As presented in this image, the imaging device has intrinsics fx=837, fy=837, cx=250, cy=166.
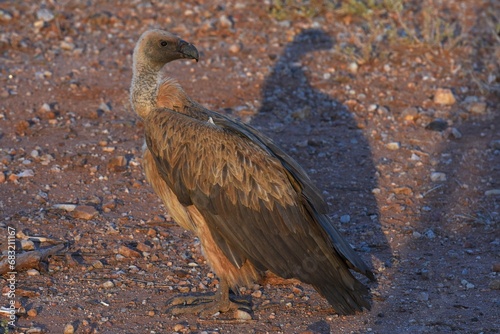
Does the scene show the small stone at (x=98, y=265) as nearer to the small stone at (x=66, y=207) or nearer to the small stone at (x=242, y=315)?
the small stone at (x=66, y=207)

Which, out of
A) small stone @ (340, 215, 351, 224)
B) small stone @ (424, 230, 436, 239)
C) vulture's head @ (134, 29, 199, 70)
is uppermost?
vulture's head @ (134, 29, 199, 70)

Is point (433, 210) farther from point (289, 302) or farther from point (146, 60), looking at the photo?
point (146, 60)

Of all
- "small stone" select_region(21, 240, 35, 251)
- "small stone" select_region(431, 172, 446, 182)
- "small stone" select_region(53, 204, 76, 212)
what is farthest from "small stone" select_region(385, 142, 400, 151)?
"small stone" select_region(21, 240, 35, 251)

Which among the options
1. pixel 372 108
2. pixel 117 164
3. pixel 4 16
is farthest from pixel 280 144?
pixel 4 16

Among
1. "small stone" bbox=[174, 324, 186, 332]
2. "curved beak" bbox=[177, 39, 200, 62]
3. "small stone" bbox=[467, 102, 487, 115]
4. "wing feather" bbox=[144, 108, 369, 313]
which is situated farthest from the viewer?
"small stone" bbox=[467, 102, 487, 115]

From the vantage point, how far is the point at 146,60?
5.93 meters

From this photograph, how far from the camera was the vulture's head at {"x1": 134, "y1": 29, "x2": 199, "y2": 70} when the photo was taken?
5934mm

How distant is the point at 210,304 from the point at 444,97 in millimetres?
Answer: 4290

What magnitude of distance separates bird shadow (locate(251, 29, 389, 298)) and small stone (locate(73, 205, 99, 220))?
74.7 inches

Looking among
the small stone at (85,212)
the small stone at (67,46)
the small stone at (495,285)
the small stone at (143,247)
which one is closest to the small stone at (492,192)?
the small stone at (495,285)

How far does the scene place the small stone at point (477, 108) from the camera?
8531mm

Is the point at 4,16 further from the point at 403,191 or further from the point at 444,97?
the point at 403,191

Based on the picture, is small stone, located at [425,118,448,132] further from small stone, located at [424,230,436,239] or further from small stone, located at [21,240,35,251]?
small stone, located at [21,240,35,251]

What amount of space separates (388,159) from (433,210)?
1.00 m
